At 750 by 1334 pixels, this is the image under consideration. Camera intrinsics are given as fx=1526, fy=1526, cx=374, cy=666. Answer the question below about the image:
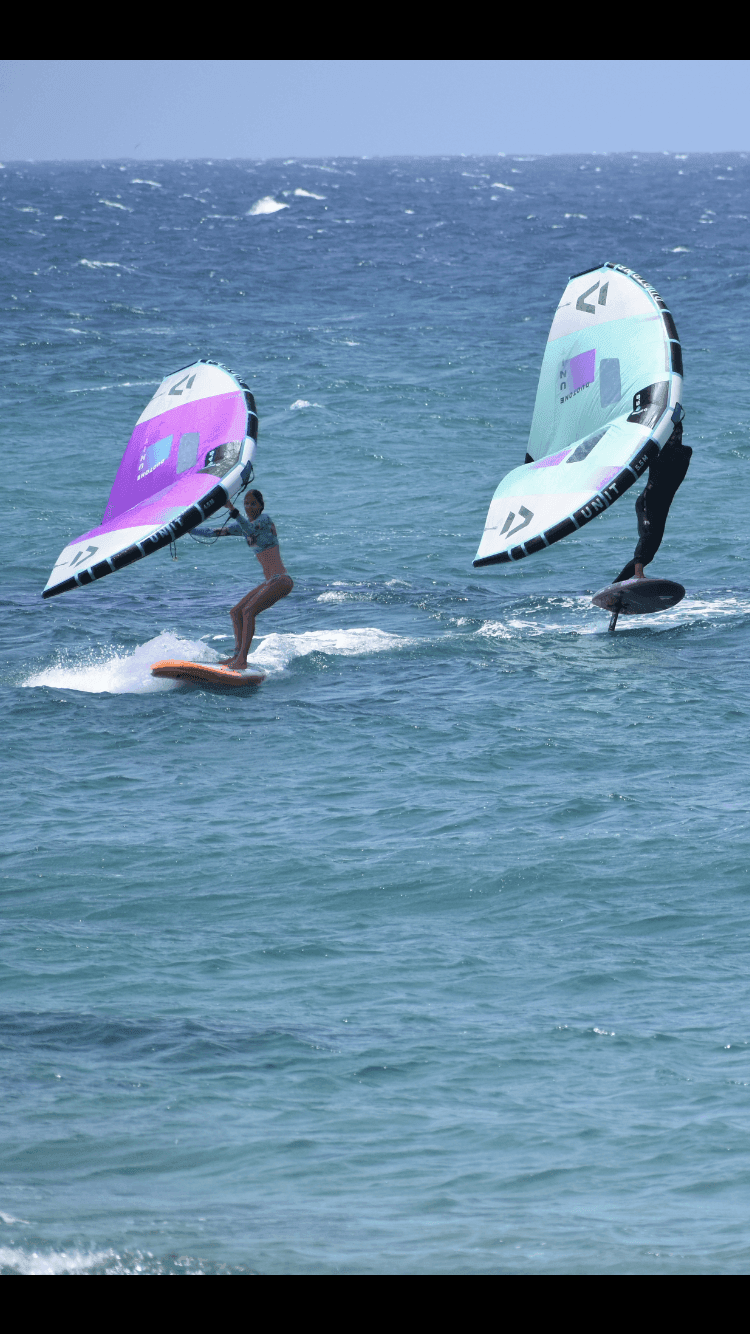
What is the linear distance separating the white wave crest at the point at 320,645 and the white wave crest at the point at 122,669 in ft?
2.69

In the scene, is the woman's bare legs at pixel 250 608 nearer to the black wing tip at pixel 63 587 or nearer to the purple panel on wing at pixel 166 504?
the purple panel on wing at pixel 166 504

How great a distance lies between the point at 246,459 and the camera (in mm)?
19969

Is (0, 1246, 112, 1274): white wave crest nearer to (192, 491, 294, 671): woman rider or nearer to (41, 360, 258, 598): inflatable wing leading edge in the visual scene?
(41, 360, 258, 598): inflatable wing leading edge

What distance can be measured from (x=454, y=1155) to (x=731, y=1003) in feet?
10.1

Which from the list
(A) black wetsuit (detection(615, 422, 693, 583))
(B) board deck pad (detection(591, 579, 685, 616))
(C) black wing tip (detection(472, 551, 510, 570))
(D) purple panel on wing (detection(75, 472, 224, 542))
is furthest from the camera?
(B) board deck pad (detection(591, 579, 685, 616))

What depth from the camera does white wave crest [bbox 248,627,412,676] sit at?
2214 centimetres

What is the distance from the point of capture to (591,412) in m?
21.9

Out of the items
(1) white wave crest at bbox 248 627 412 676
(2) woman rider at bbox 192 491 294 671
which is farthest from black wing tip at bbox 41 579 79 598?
(1) white wave crest at bbox 248 627 412 676

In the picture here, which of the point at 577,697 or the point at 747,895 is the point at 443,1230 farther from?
the point at 577,697

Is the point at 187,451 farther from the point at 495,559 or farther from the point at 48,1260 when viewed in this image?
the point at 48,1260

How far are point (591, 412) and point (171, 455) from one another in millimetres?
6035

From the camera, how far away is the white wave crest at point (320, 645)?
72.6 feet

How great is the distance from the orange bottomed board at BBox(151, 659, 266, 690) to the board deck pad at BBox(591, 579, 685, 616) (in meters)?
5.45
